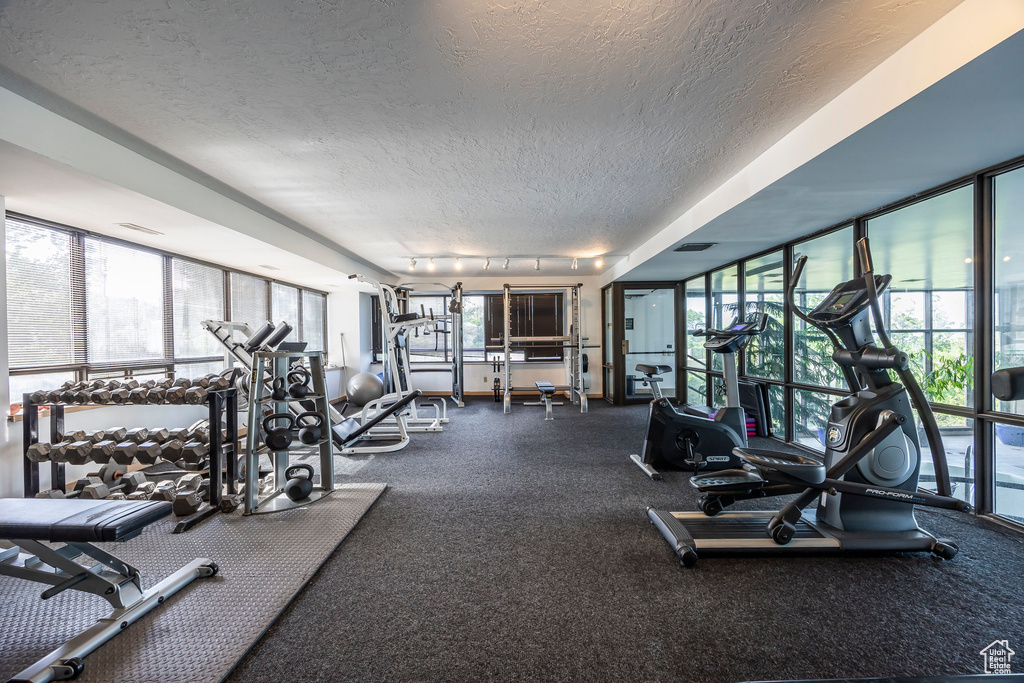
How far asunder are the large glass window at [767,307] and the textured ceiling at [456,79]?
181 centimetres

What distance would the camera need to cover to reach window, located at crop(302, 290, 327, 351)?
699 centimetres

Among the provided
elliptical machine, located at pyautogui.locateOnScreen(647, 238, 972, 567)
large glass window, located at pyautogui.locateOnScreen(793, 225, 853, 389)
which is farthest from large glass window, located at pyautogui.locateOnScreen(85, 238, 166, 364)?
large glass window, located at pyautogui.locateOnScreen(793, 225, 853, 389)

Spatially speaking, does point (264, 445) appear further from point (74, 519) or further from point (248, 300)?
point (248, 300)

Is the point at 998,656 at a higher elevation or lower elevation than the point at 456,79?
lower

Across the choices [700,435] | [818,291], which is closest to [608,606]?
[700,435]

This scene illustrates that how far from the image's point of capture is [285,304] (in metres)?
6.45

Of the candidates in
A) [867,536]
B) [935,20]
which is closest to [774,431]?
[867,536]

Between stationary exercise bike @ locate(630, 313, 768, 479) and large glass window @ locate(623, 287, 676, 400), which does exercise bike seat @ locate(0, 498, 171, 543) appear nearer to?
stationary exercise bike @ locate(630, 313, 768, 479)

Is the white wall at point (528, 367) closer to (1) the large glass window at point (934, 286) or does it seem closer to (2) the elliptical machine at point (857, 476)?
(1) the large glass window at point (934, 286)

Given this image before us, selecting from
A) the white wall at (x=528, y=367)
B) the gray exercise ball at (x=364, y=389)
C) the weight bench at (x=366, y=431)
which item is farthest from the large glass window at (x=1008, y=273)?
the white wall at (x=528, y=367)

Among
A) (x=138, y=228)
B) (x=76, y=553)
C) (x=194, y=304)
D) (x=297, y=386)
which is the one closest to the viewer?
(x=76, y=553)

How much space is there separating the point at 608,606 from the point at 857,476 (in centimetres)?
155

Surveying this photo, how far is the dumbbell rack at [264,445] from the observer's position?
2.53 metres

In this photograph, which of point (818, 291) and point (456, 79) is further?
point (818, 291)
